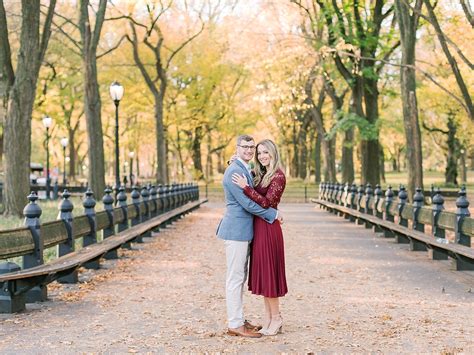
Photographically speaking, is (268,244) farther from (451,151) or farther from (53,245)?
(451,151)

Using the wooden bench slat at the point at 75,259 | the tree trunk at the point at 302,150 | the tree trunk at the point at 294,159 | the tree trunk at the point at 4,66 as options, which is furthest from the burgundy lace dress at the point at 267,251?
the tree trunk at the point at 302,150

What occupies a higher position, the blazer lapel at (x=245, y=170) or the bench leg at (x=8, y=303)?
the blazer lapel at (x=245, y=170)

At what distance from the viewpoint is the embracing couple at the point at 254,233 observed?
7.30 metres

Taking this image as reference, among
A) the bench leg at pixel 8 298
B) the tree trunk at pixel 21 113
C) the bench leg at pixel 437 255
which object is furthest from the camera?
the tree trunk at pixel 21 113

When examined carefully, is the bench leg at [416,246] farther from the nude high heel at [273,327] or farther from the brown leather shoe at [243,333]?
the brown leather shoe at [243,333]

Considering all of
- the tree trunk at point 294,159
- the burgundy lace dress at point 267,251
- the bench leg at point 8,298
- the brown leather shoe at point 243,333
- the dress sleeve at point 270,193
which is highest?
the tree trunk at point 294,159

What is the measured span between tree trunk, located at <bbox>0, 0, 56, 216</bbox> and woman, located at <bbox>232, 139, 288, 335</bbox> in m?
13.0

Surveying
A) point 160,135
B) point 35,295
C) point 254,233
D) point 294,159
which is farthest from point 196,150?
point 254,233

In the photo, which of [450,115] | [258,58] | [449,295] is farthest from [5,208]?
[450,115]

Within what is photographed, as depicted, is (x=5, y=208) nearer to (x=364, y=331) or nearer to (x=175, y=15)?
(x=364, y=331)

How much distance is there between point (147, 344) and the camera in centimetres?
706

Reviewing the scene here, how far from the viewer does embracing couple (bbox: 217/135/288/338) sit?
7305 mm

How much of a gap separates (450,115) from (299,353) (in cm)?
4548

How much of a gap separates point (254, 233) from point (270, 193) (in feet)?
1.37
